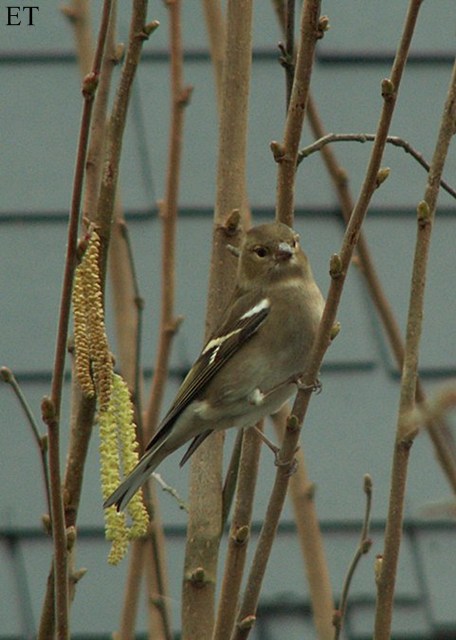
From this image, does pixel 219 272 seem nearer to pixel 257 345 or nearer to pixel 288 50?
pixel 288 50

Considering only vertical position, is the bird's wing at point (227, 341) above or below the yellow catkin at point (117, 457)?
above

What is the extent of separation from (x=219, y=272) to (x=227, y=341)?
67 cm

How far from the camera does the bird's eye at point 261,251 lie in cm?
242

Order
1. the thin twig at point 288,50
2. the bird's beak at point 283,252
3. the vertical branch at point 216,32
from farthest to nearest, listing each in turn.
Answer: the bird's beak at point 283,252
the vertical branch at point 216,32
the thin twig at point 288,50

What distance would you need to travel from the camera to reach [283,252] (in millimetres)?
2377

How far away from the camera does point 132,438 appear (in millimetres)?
1421

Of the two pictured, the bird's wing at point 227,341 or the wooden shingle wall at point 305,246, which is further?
the wooden shingle wall at point 305,246

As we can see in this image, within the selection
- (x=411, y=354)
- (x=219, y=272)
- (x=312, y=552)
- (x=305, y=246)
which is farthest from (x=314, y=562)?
(x=305, y=246)

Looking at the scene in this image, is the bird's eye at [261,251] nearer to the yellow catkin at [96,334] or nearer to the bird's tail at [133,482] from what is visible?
the bird's tail at [133,482]

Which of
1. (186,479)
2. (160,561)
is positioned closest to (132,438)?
(160,561)

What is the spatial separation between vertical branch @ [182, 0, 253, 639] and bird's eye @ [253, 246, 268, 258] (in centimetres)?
71

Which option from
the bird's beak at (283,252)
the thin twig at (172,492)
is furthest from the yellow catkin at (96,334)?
the bird's beak at (283,252)

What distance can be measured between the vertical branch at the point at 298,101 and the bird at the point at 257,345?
1.84ft

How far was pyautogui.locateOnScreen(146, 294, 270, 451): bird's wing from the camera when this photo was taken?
2250 millimetres
